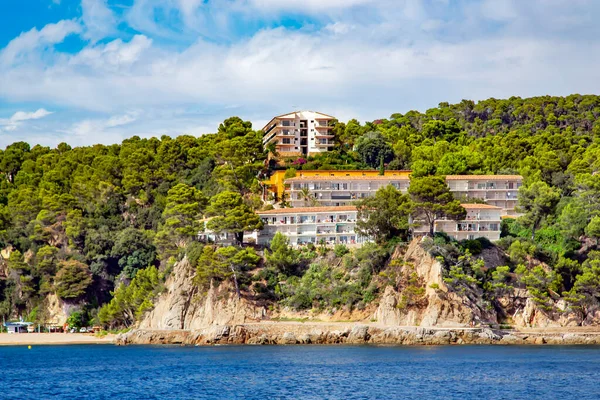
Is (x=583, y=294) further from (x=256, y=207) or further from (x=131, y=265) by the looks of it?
(x=131, y=265)

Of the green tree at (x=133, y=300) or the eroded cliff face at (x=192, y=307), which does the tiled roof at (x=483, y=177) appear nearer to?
the eroded cliff face at (x=192, y=307)

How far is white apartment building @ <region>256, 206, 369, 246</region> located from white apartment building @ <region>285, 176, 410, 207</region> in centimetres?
627

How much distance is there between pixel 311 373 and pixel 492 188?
4817cm

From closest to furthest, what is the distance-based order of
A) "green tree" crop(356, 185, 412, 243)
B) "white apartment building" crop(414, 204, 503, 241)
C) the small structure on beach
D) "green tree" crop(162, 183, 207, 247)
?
"green tree" crop(356, 185, 412, 243)
"white apartment building" crop(414, 204, 503, 241)
"green tree" crop(162, 183, 207, 247)
the small structure on beach

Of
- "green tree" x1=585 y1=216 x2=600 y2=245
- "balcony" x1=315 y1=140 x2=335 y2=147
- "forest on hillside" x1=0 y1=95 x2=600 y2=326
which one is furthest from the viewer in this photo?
"balcony" x1=315 y1=140 x2=335 y2=147

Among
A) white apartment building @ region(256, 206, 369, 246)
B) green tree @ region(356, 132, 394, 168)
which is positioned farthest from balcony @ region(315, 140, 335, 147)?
white apartment building @ region(256, 206, 369, 246)

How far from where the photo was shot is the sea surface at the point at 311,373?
55094mm

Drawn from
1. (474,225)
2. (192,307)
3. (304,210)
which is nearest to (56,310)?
(192,307)

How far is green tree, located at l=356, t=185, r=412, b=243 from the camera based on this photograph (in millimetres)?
87500

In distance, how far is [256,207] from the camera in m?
103

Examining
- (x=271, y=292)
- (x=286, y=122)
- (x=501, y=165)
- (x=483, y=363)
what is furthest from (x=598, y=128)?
(x=483, y=363)

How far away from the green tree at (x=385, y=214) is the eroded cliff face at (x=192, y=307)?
1231 cm

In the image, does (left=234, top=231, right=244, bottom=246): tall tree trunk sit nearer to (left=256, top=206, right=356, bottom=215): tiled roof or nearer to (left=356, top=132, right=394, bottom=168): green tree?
(left=256, top=206, right=356, bottom=215): tiled roof

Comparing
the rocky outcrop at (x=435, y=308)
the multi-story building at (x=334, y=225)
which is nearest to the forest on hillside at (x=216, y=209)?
the rocky outcrop at (x=435, y=308)
